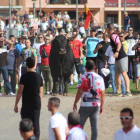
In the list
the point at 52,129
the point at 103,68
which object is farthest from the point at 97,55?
the point at 52,129

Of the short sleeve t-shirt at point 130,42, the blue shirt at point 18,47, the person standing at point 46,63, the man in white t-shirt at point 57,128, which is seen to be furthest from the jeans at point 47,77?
the man in white t-shirt at point 57,128

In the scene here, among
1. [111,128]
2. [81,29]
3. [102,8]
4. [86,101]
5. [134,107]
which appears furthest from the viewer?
[102,8]

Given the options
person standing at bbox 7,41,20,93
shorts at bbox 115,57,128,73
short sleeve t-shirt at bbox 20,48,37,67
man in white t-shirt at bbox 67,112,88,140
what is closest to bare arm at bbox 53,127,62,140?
man in white t-shirt at bbox 67,112,88,140

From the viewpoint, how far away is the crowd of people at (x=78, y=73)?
8852 mm

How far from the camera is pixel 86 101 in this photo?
34.6 feet

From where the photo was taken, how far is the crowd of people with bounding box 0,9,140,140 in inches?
348

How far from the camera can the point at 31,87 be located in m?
10.6

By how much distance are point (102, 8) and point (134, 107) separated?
167 ft

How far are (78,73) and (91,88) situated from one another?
29.8 ft

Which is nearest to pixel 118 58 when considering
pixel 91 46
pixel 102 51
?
pixel 102 51

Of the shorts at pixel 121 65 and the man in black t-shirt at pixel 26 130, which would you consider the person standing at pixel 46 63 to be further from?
the man in black t-shirt at pixel 26 130

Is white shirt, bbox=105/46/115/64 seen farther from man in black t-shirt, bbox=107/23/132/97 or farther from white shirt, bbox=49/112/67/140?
white shirt, bbox=49/112/67/140

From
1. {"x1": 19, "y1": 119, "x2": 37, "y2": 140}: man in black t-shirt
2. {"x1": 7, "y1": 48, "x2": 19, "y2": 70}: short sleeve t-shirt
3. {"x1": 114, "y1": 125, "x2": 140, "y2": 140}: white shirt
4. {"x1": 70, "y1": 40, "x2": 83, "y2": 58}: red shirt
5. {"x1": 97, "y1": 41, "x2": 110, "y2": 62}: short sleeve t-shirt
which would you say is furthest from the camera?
{"x1": 70, "y1": 40, "x2": 83, "y2": 58}: red shirt

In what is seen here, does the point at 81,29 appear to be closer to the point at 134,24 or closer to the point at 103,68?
the point at 103,68
